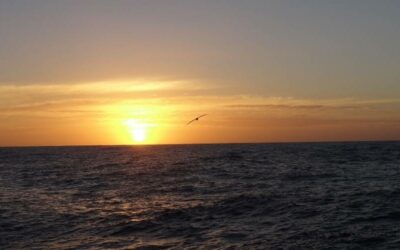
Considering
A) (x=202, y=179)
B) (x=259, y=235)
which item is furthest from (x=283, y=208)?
(x=202, y=179)

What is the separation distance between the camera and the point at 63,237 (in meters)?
23.0

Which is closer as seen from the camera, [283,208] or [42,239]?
[42,239]

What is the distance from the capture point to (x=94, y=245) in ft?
68.9

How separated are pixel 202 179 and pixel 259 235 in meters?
26.7

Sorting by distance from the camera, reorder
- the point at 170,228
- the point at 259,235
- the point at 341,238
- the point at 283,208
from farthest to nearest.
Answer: the point at 283,208, the point at 170,228, the point at 259,235, the point at 341,238

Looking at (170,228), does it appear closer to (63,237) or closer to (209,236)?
(209,236)

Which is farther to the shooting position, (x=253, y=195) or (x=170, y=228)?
(x=253, y=195)

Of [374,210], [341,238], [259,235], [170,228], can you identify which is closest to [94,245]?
[170,228]

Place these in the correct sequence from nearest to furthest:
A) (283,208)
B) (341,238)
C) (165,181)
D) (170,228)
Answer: (341,238) < (170,228) < (283,208) < (165,181)

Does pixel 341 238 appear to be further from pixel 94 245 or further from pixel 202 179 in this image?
pixel 202 179

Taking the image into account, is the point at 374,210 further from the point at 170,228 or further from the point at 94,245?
the point at 94,245

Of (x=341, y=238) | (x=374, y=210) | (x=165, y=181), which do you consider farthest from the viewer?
(x=165, y=181)

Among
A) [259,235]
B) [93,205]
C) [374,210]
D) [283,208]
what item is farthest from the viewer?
[93,205]

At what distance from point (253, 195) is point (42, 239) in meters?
15.7
